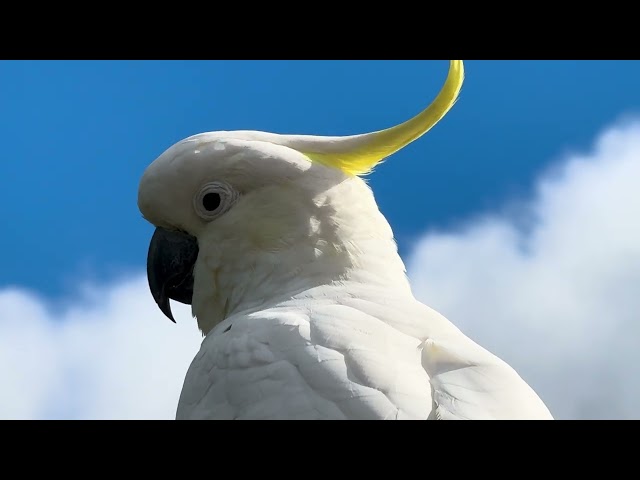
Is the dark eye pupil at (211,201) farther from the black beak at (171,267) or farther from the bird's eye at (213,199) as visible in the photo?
the black beak at (171,267)

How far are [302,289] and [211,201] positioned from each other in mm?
561

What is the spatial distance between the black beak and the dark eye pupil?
0.17 meters

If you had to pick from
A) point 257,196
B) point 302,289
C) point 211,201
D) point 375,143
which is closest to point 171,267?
point 211,201

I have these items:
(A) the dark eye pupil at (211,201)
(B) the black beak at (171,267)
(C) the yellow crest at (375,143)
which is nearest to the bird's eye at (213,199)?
(A) the dark eye pupil at (211,201)

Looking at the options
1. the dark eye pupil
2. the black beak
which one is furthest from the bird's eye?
the black beak

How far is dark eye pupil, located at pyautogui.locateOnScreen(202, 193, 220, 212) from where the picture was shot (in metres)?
3.12

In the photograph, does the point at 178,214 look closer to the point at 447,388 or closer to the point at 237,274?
the point at 237,274

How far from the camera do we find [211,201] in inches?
123

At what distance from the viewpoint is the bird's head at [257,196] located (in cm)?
Answer: 296
